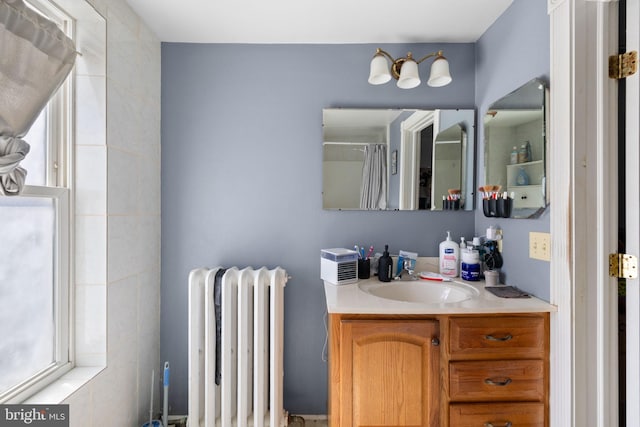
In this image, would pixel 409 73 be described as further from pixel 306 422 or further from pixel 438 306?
pixel 306 422

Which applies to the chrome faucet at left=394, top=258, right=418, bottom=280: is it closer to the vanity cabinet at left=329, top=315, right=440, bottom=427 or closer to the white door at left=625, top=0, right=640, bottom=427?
the vanity cabinet at left=329, top=315, right=440, bottom=427

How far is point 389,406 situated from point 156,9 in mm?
2082

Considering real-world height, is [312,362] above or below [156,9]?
below

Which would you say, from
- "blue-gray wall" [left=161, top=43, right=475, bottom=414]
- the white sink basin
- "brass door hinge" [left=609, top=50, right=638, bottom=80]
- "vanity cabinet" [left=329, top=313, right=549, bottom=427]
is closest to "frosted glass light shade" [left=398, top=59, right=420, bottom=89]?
"blue-gray wall" [left=161, top=43, right=475, bottom=414]

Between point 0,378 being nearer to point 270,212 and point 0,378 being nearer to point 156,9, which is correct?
point 270,212

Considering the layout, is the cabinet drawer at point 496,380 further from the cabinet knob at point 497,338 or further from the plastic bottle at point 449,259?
the plastic bottle at point 449,259

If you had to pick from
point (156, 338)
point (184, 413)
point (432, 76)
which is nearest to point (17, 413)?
point (156, 338)

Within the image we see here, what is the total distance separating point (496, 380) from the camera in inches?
49.0

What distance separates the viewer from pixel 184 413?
1.86 meters

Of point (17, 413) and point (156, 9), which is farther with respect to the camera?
point (156, 9)

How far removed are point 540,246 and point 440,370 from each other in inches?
26.0

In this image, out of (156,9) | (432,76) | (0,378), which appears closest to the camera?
(0,378)

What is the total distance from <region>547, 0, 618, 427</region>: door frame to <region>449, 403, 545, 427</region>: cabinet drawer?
96 millimetres

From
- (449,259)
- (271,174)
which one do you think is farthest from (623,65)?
(271,174)
